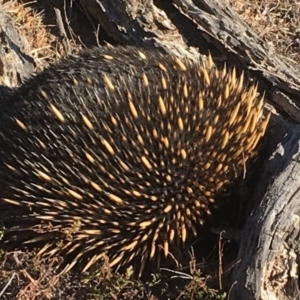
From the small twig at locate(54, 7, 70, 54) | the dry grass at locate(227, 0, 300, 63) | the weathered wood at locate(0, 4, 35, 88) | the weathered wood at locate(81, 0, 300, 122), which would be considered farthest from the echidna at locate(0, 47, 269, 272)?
the dry grass at locate(227, 0, 300, 63)

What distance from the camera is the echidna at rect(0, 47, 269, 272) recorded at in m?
3.74

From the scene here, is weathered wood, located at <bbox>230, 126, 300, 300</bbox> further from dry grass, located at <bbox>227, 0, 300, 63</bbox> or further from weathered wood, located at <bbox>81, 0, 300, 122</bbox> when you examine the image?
dry grass, located at <bbox>227, 0, 300, 63</bbox>

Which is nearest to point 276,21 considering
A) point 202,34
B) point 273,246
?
point 202,34

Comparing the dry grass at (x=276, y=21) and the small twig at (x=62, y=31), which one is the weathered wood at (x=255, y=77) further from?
the dry grass at (x=276, y=21)

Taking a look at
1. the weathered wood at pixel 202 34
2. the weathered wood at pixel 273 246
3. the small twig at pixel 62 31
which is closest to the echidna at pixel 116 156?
the weathered wood at pixel 273 246

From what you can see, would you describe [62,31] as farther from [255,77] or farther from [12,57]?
[255,77]

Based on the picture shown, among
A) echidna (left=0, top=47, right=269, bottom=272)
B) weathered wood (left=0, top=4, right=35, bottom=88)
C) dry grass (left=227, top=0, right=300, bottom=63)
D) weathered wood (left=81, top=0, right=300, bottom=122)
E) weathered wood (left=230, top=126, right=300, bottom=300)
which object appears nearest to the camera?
weathered wood (left=230, top=126, right=300, bottom=300)

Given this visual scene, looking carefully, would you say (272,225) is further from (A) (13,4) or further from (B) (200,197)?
(A) (13,4)

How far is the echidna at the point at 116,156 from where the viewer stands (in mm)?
3742

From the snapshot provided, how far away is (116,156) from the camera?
373 centimetres

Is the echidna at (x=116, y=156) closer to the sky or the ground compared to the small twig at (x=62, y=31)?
closer to the ground

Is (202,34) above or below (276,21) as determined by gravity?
below

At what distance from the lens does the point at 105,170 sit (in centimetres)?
373

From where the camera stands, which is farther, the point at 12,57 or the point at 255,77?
the point at 12,57
